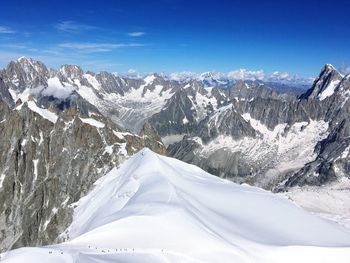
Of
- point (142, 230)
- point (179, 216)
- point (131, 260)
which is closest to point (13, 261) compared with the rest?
point (131, 260)

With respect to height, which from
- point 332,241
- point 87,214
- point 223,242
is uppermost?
point 223,242

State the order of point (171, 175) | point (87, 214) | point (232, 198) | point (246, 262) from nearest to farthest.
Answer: point (246, 262) < point (232, 198) < point (171, 175) < point (87, 214)

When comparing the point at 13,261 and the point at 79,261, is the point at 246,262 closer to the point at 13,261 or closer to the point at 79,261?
the point at 79,261

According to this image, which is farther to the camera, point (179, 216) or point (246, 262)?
point (179, 216)

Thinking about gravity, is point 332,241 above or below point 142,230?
below

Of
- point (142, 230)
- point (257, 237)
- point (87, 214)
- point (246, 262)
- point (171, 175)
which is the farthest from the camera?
point (87, 214)

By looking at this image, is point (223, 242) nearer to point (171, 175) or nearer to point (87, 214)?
point (171, 175)
